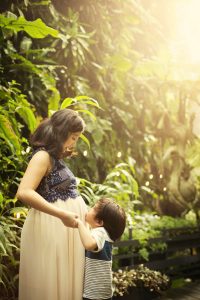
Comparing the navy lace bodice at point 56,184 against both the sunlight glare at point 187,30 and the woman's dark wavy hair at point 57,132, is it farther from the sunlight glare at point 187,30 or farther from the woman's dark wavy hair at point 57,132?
the sunlight glare at point 187,30

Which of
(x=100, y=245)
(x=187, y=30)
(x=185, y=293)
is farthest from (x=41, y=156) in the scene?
(x=187, y=30)

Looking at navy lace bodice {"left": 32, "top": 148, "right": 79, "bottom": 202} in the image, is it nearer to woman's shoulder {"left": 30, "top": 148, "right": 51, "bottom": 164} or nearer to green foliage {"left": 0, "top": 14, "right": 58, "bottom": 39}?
woman's shoulder {"left": 30, "top": 148, "right": 51, "bottom": 164}

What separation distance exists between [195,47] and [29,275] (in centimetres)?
745

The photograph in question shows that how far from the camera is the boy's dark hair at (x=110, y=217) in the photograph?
2.77 meters

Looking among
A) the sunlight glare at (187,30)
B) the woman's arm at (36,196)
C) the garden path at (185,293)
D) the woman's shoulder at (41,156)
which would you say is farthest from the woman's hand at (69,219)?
the sunlight glare at (187,30)

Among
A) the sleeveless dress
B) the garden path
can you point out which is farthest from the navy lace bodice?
the garden path

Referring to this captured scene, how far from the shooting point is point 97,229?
2762 millimetres

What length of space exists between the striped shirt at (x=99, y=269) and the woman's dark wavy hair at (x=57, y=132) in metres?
0.61

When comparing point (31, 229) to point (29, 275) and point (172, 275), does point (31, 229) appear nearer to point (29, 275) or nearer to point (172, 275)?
point (29, 275)

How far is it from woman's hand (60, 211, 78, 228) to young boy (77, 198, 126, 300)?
14 cm

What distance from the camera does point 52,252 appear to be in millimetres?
2607

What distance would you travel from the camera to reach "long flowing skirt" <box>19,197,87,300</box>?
2.60 m

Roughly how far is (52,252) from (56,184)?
0.43m

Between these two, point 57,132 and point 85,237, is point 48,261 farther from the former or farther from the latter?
point 57,132
